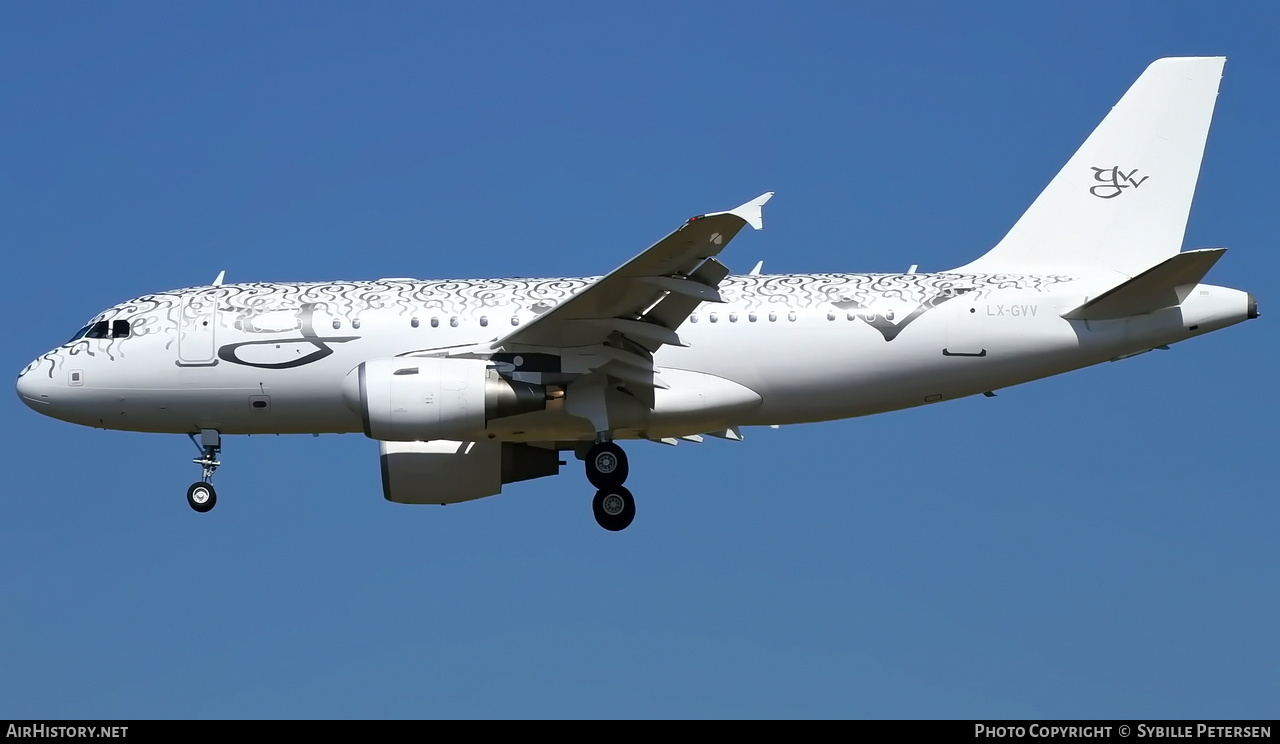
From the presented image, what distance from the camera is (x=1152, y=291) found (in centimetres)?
2514

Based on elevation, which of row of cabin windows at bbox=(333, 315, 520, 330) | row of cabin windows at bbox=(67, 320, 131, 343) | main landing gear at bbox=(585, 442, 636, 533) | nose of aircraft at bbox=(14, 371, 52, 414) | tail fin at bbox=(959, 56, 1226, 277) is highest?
tail fin at bbox=(959, 56, 1226, 277)

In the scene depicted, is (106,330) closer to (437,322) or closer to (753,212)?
(437,322)

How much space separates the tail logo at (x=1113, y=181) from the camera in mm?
27969

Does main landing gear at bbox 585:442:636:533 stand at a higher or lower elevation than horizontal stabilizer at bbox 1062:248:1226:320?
lower

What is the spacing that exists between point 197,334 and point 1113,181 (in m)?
15.3

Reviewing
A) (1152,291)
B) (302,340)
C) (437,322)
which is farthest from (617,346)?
(1152,291)

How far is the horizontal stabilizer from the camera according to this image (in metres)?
24.4

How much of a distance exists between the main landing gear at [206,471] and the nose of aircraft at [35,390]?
2432 millimetres

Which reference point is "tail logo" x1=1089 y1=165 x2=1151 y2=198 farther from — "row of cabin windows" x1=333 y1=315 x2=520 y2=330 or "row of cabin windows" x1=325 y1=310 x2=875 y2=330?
"row of cabin windows" x1=333 y1=315 x2=520 y2=330

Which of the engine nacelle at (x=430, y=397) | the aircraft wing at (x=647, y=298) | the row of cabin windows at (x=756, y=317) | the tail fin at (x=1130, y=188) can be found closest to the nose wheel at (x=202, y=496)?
the engine nacelle at (x=430, y=397)

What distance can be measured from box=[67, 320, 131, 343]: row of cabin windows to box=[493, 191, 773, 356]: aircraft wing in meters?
6.62

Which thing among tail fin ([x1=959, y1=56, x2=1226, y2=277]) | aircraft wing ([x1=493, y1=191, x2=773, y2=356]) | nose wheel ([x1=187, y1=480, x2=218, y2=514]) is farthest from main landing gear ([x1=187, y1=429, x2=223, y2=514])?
tail fin ([x1=959, y1=56, x2=1226, y2=277])

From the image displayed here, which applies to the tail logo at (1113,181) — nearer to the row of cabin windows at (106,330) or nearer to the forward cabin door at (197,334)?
the forward cabin door at (197,334)
